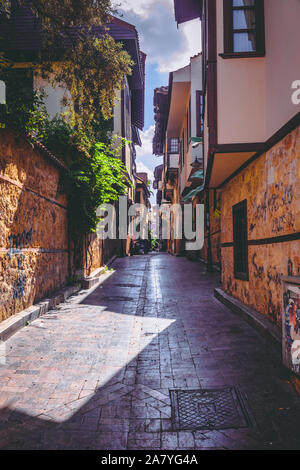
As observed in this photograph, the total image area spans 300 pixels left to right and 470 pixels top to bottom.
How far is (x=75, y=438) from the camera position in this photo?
9.55ft

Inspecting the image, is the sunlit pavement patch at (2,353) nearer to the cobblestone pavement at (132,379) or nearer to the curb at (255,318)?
the cobblestone pavement at (132,379)

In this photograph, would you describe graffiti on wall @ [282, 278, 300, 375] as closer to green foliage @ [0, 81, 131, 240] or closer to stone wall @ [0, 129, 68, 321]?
stone wall @ [0, 129, 68, 321]

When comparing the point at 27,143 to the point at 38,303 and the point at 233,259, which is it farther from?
the point at 233,259

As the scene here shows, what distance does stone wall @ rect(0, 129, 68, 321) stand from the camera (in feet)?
19.0

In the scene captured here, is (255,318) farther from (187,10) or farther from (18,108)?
(187,10)

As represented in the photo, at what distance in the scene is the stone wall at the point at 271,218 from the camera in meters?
4.68

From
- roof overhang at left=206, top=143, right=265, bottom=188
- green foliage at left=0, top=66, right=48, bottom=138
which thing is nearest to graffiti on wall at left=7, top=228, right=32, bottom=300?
green foliage at left=0, top=66, right=48, bottom=138

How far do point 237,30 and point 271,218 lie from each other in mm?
3445

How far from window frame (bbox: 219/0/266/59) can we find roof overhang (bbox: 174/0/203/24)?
5.26m

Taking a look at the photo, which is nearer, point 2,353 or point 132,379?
point 132,379

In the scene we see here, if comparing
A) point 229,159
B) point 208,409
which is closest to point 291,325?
point 208,409

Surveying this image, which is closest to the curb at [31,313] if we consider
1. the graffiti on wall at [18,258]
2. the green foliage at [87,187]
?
the graffiti on wall at [18,258]

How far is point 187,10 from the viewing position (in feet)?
36.8

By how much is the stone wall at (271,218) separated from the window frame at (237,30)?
1.75 meters
